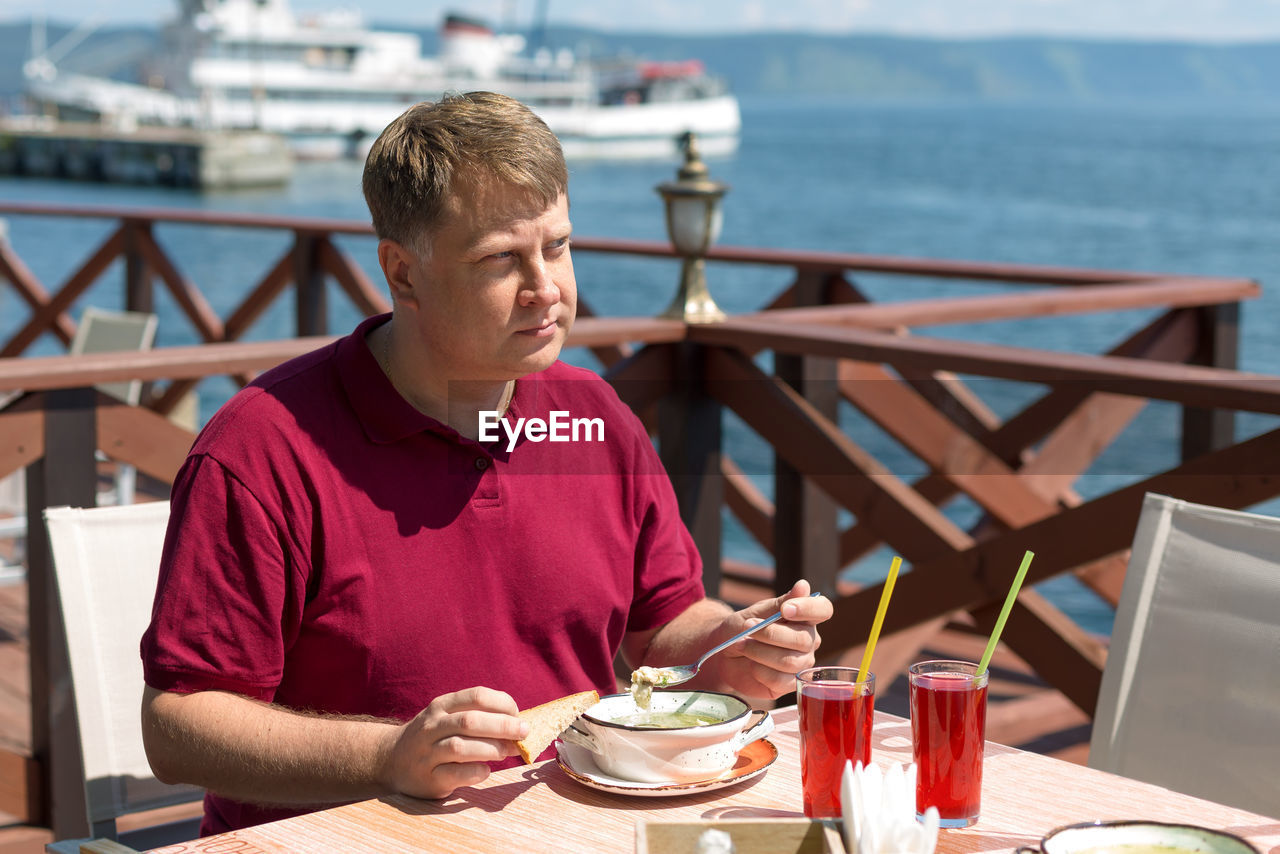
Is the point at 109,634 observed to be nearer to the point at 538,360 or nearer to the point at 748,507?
the point at 538,360

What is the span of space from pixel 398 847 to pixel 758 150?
293 ft

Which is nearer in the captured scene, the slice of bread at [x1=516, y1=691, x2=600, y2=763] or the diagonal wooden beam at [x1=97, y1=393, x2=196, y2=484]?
the slice of bread at [x1=516, y1=691, x2=600, y2=763]

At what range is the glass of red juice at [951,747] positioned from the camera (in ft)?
4.07

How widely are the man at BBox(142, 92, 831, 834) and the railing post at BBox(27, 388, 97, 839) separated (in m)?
0.93

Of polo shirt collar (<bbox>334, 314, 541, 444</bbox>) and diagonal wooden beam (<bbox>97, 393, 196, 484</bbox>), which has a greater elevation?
polo shirt collar (<bbox>334, 314, 541, 444</bbox>)

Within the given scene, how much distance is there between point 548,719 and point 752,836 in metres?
0.28

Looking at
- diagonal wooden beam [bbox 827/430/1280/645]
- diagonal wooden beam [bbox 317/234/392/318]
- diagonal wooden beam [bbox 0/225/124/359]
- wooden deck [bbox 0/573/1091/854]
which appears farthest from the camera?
diagonal wooden beam [bbox 0/225/124/359]

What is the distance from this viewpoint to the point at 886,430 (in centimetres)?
321

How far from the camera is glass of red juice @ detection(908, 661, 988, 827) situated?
1.24m

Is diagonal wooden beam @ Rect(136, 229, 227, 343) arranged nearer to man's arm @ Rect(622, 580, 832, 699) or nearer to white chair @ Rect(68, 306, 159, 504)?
white chair @ Rect(68, 306, 159, 504)

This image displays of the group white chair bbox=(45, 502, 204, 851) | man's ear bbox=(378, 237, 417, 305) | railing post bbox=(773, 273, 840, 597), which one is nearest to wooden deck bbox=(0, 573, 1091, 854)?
railing post bbox=(773, 273, 840, 597)

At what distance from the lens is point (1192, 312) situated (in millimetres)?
3584

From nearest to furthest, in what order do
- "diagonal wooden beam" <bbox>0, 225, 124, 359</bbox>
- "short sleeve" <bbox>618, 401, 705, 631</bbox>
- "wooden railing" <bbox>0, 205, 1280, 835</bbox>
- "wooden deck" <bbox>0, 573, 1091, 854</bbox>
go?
1. "short sleeve" <bbox>618, 401, 705, 631</bbox>
2. "wooden railing" <bbox>0, 205, 1280, 835</bbox>
3. "wooden deck" <bbox>0, 573, 1091, 854</bbox>
4. "diagonal wooden beam" <bbox>0, 225, 124, 359</bbox>

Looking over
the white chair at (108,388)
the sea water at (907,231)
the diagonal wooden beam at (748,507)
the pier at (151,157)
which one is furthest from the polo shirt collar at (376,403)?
the pier at (151,157)
